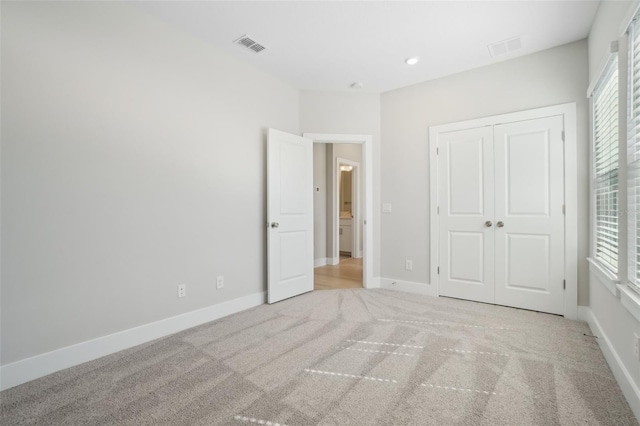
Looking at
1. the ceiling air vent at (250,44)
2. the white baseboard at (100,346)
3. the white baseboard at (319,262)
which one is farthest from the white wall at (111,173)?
the white baseboard at (319,262)

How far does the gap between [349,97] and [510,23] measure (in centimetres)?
192

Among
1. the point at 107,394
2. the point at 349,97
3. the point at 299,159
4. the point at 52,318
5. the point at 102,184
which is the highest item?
the point at 349,97

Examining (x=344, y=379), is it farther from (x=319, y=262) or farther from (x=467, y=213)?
(x=319, y=262)

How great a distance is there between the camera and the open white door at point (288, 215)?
3.43m

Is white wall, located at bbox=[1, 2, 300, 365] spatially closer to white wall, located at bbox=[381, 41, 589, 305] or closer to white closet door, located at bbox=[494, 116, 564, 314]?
white wall, located at bbox=[381, 41, 589, 305]

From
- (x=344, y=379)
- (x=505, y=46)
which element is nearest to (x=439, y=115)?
(x=505, y=46)

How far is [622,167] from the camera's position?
5.80ft

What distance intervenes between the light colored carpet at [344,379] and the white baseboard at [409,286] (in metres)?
0.89

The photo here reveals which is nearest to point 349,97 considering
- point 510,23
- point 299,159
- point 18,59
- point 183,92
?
point 299,159

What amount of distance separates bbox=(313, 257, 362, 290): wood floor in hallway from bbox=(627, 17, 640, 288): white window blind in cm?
292

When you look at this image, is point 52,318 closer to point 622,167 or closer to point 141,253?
point 141,253

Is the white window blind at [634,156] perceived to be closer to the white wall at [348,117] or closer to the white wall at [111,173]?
the white wall at [348,117]

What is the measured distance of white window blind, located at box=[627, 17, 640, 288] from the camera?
1.60 meters

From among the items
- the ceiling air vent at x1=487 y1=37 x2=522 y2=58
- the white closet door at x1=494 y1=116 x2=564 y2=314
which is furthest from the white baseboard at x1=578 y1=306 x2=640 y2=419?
the ceiling air vent at x1=487 y1=37 x2=522 y2=58
